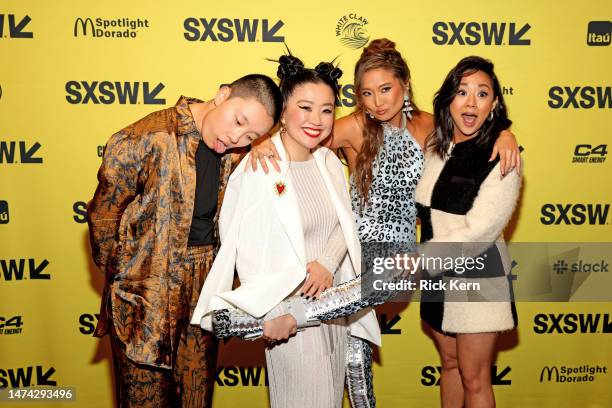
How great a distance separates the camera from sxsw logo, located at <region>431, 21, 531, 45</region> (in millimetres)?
3123

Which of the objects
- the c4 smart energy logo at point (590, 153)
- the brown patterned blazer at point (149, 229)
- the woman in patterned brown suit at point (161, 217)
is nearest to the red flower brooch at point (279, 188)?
the woman in patterned brown suit at point (161, 217)

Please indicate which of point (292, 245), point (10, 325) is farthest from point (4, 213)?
point (292, 245)

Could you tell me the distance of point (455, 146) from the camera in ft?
7.88

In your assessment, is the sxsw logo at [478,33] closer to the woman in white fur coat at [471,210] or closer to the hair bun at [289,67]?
the woman in white fur coat at [471,210]

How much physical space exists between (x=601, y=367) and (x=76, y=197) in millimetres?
3573

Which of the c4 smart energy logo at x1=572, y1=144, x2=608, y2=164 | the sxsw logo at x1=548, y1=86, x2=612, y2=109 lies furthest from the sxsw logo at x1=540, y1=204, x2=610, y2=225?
the sxsw logo at x1=548, y1=86, x2=612, y2=109

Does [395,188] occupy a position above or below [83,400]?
above

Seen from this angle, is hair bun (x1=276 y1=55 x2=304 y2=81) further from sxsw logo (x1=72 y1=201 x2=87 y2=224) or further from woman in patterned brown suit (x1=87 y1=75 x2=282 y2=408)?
sxsw logo (x1=72 y1=201 x2=87 y2=224)

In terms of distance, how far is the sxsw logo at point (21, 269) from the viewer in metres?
3.25

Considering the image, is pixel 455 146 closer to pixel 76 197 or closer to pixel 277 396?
pixel 277 396

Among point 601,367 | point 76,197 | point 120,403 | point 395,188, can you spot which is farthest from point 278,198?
point 601,367

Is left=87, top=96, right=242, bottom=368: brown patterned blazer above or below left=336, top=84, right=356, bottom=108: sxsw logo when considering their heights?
below

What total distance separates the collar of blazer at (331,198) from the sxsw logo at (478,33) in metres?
1.33

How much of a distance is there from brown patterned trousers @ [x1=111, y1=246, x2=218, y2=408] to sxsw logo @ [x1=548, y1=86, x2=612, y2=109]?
2.32m
